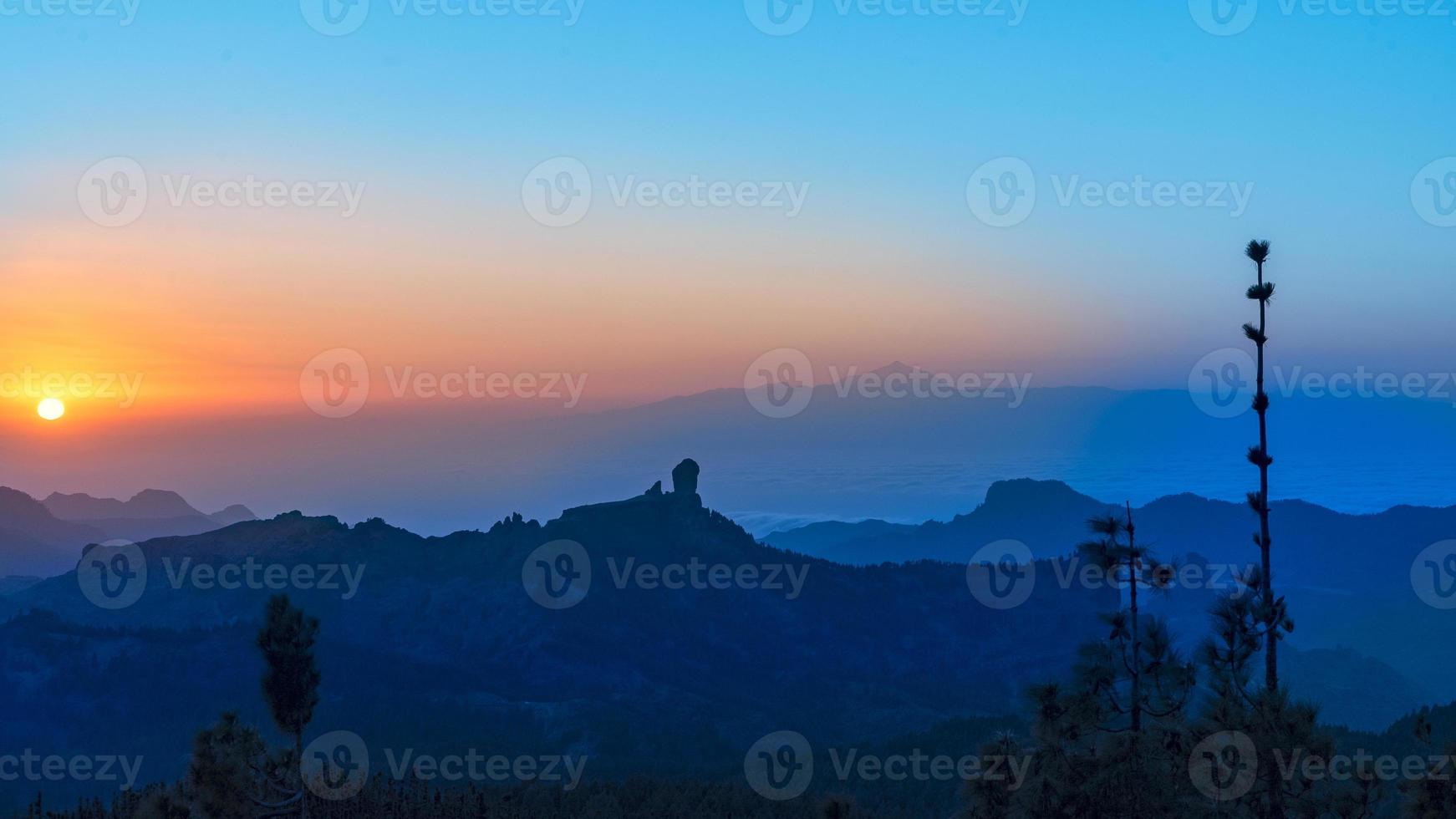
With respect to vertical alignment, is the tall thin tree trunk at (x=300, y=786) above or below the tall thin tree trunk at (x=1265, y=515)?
below

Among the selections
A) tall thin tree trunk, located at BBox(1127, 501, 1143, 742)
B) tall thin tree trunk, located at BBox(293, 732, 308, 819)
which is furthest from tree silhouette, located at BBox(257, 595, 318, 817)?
tall thin tree trunk, located at BBox(1127, 501, 1143, 742)

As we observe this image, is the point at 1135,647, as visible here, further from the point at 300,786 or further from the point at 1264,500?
the point at 300,786

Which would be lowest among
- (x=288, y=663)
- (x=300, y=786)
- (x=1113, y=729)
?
(x=300, y=786)

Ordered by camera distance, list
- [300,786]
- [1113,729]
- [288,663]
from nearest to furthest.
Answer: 1. [1113,729]
2. [288,663]
3. [300,786]

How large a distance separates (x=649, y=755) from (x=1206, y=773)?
15386 centimetres

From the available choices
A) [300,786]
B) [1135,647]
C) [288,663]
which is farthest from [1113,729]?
[300,786]

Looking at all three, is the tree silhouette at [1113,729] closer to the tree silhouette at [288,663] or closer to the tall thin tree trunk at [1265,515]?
the tall thin tree trunk at [1265,515]

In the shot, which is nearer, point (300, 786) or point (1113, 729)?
point (1113, 729)

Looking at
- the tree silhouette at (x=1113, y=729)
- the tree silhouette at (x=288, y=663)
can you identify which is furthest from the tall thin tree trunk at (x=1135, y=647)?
the tree silhouette at (x=288, y=663)

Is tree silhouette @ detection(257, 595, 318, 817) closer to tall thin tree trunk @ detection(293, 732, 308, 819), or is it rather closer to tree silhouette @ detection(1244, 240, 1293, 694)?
tall thin tree trunk @ detection(293, 732, 308, 819)

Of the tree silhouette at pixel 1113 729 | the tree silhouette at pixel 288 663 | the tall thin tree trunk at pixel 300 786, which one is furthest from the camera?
the tall thin tree trunk at pixel 300 786

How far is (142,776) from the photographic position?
144m

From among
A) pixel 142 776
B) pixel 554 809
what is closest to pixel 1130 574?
pixel 554 809

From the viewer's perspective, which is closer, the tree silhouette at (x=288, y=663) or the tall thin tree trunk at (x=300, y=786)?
the tree silhouette at (x=288, y=663)
